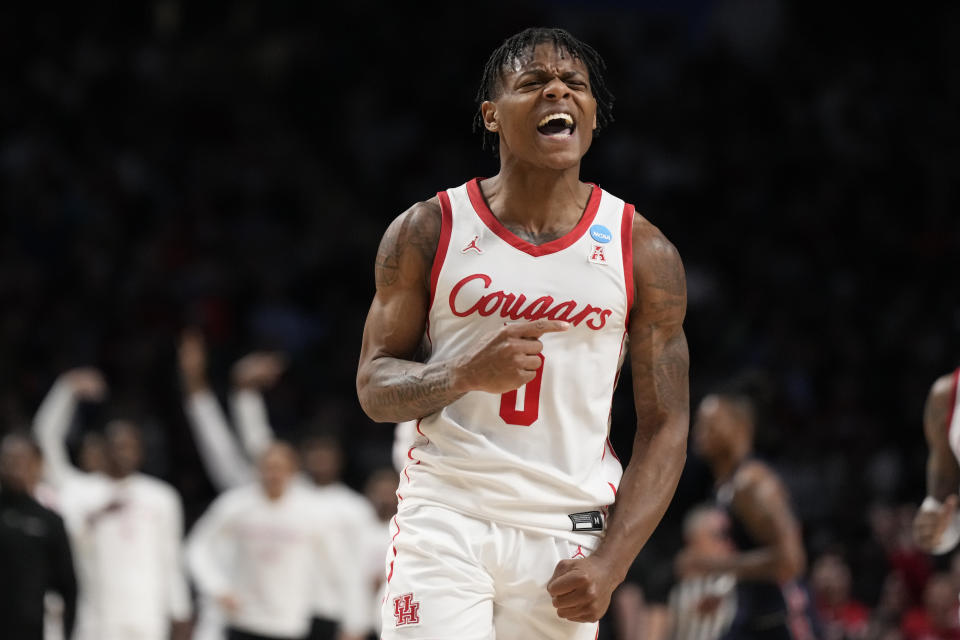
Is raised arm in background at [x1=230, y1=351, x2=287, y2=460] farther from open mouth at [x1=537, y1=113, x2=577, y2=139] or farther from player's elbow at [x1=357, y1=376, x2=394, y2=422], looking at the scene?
open mouth at [x1=537, y1=113, x2=577, y2=139]

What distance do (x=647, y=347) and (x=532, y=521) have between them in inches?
23.2

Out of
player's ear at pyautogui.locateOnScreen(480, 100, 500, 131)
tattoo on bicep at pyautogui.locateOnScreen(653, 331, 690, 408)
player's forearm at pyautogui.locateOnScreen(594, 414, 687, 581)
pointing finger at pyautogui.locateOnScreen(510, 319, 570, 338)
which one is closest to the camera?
pointing finger at pyautogui.locateOnScreen(510, 319, 570, 338)

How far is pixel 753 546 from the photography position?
6.66 metres

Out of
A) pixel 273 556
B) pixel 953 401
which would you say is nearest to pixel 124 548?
pixel 273 556

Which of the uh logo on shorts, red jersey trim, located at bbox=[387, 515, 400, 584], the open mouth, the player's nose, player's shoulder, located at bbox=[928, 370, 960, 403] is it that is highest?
the player's nose

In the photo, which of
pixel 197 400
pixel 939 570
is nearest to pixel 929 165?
pixel 939 570

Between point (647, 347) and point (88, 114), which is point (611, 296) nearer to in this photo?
point (647, 347)

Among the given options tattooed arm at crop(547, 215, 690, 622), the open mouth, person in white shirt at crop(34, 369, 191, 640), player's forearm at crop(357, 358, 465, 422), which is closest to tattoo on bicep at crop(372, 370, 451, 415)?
player's forearm at crop(357, 358, 465, 422)

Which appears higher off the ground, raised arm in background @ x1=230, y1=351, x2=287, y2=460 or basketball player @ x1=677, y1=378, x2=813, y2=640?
raised arm in background @ x1=230, y1=351, x2=287, y2=460

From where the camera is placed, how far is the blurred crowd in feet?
36.8

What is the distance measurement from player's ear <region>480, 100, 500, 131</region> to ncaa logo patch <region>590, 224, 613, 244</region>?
1.38 ft

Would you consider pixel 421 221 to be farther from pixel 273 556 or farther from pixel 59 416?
pixel 59 416

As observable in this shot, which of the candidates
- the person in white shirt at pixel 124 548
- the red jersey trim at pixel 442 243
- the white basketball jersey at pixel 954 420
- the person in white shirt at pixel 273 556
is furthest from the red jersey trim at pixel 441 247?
the person in white shirt at pixel 124 548

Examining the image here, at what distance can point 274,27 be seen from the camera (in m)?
→ 16.2
